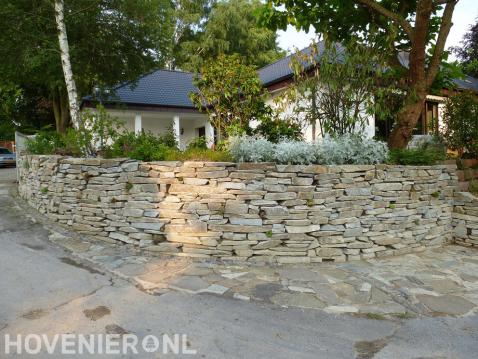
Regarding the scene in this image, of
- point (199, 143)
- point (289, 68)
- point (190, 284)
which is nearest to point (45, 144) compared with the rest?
point (199, 143)

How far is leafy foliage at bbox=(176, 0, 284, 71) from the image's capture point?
77.3 feet

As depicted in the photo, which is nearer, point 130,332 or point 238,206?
point 130,332

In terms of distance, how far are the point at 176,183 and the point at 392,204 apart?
3.25m

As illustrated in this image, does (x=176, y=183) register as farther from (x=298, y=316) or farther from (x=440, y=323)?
(x=440, y=323)

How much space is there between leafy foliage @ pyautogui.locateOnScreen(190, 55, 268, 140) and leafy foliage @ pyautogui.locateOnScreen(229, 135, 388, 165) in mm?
1470

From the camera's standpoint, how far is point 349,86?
5516mm

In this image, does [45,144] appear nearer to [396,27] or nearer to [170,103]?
[170,103]

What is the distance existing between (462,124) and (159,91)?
38.5 ft

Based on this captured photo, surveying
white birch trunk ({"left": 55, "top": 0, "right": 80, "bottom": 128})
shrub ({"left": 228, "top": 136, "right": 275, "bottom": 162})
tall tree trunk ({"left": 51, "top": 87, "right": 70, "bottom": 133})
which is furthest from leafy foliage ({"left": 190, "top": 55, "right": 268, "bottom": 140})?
tall tree trunk ({"left": 51, "top": 87, "right": 70, "bottom": 133})

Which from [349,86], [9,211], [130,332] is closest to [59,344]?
[130,332]

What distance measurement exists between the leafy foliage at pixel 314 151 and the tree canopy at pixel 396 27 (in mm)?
1434

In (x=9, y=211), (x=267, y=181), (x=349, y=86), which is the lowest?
(x=9, y=211)

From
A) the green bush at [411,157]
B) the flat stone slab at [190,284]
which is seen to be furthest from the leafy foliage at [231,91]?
the flat stone slab at [190,284]

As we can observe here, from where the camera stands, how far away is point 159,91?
49.3ft
